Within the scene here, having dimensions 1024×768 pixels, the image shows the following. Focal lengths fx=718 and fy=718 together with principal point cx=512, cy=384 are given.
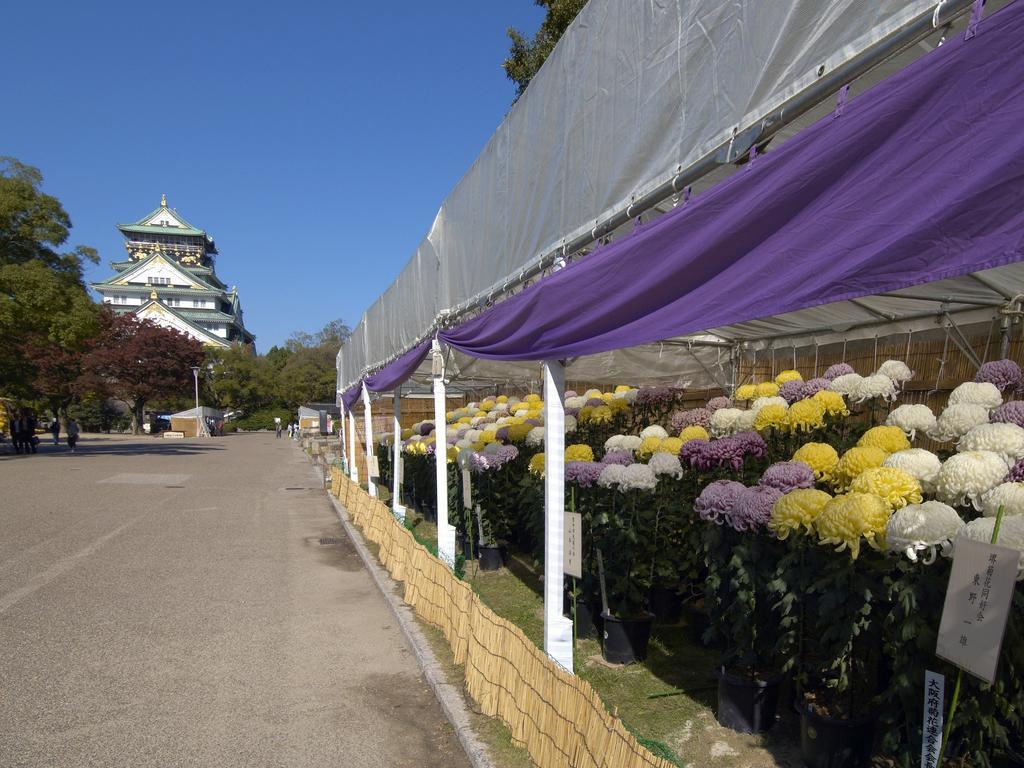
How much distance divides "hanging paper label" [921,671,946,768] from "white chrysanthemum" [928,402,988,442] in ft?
5.33

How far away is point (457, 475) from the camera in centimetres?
823

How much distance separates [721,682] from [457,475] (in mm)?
5015

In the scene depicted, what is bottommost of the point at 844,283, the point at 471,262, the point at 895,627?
the point at 895,627

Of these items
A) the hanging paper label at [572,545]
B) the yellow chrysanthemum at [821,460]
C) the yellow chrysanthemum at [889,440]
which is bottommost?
the hanging paper label at [572,545]

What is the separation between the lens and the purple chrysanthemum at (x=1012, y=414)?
3.12 m

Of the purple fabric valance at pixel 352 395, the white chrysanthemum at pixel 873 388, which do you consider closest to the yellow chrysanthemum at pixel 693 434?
the white chrysanthemum at pixel 873 388

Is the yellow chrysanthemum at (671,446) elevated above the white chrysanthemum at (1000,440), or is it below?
below

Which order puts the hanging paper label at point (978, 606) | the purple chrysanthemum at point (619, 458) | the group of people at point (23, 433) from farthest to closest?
the group of people at point (23, 433), the purple chrysanthemum at point (619, 458), the hanging paper label at point (978, 606)

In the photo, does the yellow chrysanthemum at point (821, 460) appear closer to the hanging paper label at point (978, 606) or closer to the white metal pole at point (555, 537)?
the white metal pole at point (555, 537)

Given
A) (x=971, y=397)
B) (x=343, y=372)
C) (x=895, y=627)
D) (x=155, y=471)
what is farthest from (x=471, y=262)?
(x=155, y=471)

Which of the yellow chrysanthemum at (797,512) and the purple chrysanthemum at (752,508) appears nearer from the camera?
the yellow chrysanthemum at (797,512)

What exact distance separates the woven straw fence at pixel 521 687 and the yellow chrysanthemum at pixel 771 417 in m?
2.03

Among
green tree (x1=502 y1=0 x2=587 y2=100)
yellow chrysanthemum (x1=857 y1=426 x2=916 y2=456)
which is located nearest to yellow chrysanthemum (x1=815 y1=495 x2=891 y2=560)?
yellow chrysanthemum (x1=857 y1=426 x2=916 y2=456)

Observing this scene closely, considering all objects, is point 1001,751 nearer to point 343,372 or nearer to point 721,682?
point 721,682
